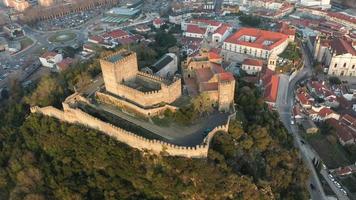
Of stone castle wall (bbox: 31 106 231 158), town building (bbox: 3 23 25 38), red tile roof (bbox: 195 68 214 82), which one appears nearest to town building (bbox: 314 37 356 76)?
red tile roof (bbox: 195 68 214 82)

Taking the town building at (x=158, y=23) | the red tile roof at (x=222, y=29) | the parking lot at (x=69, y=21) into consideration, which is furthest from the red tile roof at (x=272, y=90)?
the parking lot at (x=69, y=21)

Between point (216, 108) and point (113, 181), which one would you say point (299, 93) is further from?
point (113, 181)

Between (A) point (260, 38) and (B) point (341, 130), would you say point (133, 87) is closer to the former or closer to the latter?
(B) point (341, 130)

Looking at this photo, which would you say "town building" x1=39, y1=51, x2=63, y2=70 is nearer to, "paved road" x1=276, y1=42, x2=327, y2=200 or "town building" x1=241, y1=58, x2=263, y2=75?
"town building" x1=241, y1=58, x2=263, y2=75

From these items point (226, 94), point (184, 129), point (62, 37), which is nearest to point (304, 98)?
point (226, 94)

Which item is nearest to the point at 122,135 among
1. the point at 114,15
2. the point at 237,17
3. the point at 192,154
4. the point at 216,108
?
the point at 192,154

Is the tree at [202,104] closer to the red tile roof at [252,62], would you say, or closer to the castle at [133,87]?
the castle at [133,87]
